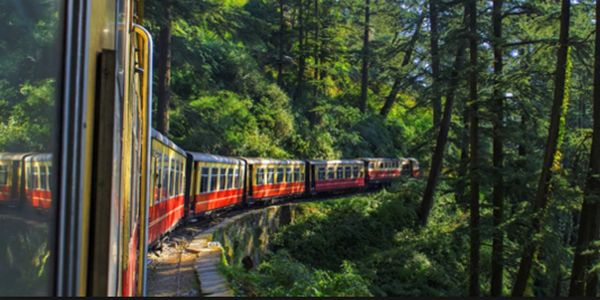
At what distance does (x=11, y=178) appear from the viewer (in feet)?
2.81

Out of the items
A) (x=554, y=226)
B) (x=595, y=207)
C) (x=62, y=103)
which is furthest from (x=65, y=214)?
(x=554, y=226)

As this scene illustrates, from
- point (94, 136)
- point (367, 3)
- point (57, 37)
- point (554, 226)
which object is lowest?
point (554, 226)

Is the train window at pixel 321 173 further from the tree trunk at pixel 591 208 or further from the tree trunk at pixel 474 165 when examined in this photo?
the tree trunk at pixel 591 208

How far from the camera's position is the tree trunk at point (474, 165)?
13.4 metres

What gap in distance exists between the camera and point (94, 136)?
135 centimetres

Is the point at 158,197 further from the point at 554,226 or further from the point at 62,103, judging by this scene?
the point at 62,103

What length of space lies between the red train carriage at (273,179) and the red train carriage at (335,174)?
2.86 ft

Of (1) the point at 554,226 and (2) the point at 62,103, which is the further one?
(1) the point at 554,226

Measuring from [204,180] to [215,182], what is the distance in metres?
0.95

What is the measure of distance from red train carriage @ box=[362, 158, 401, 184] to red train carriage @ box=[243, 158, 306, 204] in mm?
7195

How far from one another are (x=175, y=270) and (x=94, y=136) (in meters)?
8.38

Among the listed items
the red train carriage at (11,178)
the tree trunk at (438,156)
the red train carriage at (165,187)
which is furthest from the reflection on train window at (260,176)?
the red train carriage at (11,178)

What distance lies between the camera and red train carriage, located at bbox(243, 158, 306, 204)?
19.7 metres

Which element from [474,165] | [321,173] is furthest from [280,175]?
[474,165]
